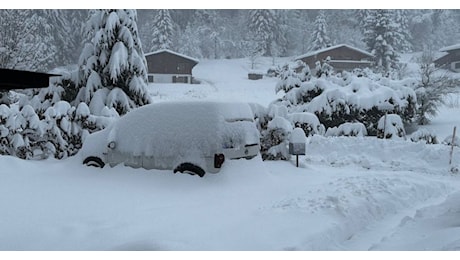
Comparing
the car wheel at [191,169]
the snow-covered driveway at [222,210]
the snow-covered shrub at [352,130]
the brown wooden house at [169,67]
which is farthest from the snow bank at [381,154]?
the brown wooden house at [169,67]

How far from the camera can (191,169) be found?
721cm

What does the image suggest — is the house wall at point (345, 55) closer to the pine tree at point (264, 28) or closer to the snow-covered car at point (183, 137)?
the pine tree at point (264, 28)

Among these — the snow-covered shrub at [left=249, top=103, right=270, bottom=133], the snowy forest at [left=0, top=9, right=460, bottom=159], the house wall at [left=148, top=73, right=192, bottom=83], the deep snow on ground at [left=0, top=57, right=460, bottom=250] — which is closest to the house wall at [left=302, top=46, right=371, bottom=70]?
the snowy forest at [left=0, top=9, right=460, bottom=159]

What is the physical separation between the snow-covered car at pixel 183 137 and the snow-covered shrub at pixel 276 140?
8.15 feet

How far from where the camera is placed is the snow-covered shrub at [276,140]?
10.5m

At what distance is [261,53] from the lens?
28938 millimetres

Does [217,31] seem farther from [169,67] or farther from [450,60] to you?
[450,60]

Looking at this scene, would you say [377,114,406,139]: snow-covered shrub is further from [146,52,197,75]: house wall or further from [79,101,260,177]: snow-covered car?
[146,52,197,75]: house wall

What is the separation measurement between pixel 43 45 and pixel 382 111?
1680cm

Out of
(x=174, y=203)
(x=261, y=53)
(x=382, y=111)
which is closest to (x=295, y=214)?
(x=174, y=203)

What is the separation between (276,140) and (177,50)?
17554 millimetres

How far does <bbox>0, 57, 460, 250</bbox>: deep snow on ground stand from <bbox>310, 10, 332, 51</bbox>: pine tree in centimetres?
1597

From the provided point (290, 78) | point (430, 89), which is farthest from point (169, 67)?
point (430, 89)

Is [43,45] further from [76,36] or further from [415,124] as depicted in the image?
[415,124]
